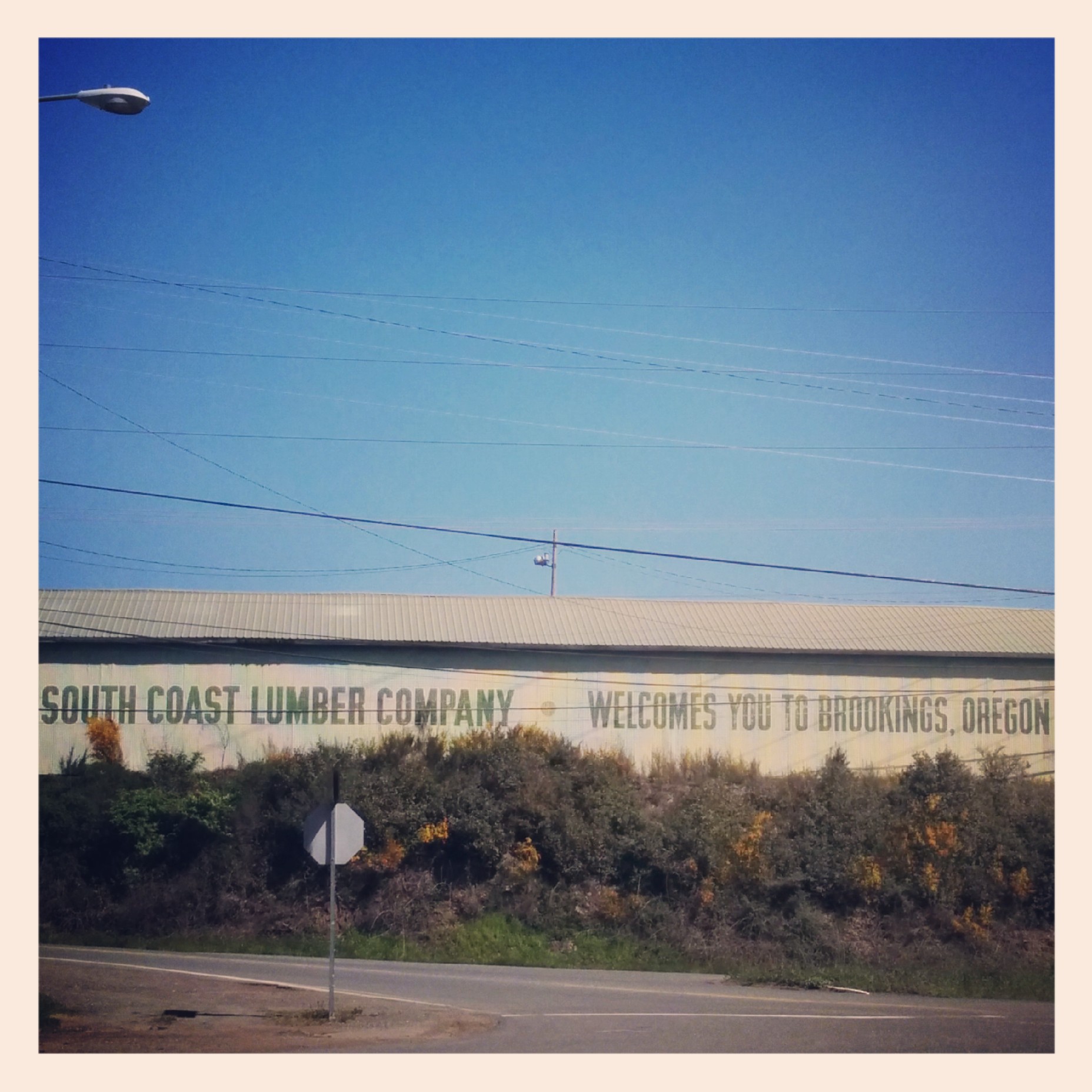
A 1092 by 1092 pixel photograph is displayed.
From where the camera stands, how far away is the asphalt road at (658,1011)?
575 inches

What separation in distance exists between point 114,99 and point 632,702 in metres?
29.1

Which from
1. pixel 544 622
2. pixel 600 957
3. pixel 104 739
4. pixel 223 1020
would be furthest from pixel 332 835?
pixel 544 622

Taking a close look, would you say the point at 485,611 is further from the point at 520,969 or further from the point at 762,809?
the point at 520,969

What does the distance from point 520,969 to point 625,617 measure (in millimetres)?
18264

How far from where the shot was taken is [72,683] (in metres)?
36.9

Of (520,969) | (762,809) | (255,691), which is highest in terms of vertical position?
(255,691)

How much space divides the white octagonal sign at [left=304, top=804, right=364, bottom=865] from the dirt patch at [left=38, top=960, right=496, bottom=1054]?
222cm

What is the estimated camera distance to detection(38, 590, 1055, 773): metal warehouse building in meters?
37.2

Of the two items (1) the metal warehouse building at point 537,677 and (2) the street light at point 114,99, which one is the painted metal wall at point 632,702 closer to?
(1) the metal warehouse building at point 537,677

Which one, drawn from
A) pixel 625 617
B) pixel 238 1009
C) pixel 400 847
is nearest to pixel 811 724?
pixel 625 617

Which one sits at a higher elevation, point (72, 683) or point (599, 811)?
point (72, 683)

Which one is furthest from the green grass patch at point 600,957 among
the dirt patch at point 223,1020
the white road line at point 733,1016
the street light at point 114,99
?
the street light at point 114,99

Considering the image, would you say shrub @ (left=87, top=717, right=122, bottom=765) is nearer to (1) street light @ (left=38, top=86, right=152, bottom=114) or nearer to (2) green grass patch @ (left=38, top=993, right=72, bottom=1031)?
(2) green grass patch @ (left=38, top=993, right=72, bottom=1031)

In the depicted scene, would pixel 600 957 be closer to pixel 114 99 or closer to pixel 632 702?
pixel 632 702
